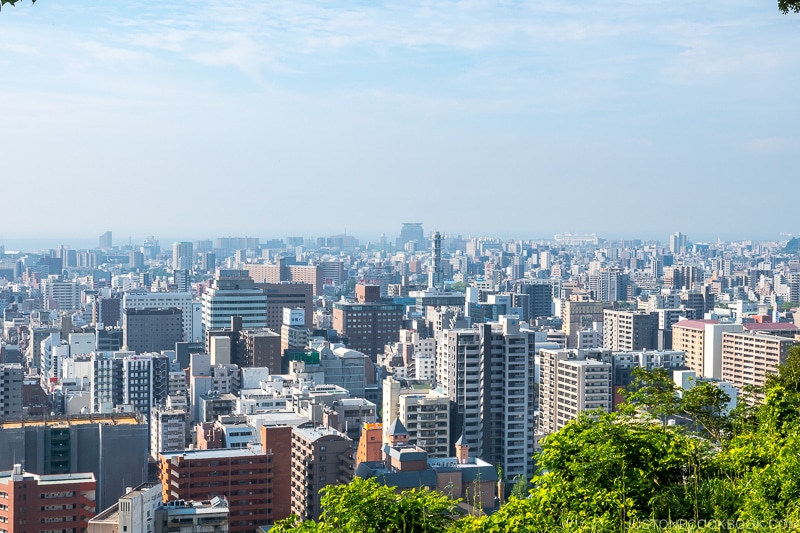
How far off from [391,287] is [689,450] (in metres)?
32.7

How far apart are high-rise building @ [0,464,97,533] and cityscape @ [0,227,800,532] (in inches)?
0.6

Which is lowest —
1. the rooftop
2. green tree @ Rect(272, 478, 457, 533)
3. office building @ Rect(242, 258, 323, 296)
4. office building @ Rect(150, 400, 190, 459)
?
office building @ Rect(150, 400, 190, 459)

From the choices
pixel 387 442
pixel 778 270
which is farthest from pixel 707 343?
pixel 778 270

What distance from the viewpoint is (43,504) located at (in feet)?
26.2

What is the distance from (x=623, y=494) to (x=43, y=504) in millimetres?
6483

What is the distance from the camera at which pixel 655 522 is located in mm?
2262

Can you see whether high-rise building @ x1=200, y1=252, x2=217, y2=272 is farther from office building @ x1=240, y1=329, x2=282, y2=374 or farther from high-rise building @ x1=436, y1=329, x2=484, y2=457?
high-rise building @ x1=436, y1=329, x2=484, y2=457

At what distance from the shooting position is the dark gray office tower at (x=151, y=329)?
2159cm

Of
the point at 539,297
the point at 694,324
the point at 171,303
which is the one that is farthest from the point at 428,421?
the point at 539,297

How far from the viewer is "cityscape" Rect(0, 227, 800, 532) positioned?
29.4 feet

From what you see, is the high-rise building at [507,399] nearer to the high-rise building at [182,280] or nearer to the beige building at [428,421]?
the beige building at [428,421]

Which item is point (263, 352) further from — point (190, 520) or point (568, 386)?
point (190, 520)

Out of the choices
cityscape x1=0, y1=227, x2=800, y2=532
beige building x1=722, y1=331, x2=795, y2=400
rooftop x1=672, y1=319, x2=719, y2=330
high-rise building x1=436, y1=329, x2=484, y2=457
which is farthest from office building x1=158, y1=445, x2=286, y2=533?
rooftop x1=672, y1=319, x2=719, y2=330

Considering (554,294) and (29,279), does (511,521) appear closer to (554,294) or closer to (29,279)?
(554,294)
